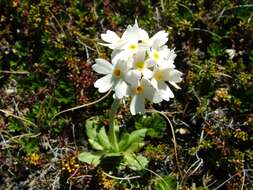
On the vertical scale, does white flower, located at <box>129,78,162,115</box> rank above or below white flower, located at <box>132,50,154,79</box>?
below

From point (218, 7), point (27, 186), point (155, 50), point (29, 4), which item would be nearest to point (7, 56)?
point (29, 4)

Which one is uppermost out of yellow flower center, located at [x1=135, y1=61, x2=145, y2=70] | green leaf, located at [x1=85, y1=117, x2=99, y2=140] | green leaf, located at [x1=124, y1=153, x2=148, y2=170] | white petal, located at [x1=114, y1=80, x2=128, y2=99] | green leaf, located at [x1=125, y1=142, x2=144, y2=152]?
yellow flower center, located at [x1=135, y1=61, x2=145, y2=70]

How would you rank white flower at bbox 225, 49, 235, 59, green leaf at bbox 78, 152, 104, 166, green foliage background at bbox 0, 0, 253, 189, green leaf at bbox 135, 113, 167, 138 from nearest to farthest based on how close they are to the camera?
green leaf at bbox 78, 152, 104, 166
green foliage background at bbox 0, 0, 253, 189
green leaf at bbox 135, 113, 167, 138
white flower at bbox 225, 49, 235, 59

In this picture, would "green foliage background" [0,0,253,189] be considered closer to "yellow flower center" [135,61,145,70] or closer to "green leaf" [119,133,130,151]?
"green leaf" [119,133,130,151]

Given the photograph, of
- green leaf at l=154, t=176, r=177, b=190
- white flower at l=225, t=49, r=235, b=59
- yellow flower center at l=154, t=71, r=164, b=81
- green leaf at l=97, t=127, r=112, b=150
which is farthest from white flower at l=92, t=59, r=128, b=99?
white flower at l=225, t=49, r=235, b=59

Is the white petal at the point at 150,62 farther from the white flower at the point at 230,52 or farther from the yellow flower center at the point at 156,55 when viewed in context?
the white flower at the point at 230,52

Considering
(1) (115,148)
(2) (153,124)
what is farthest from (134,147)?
(2) (153,124)
